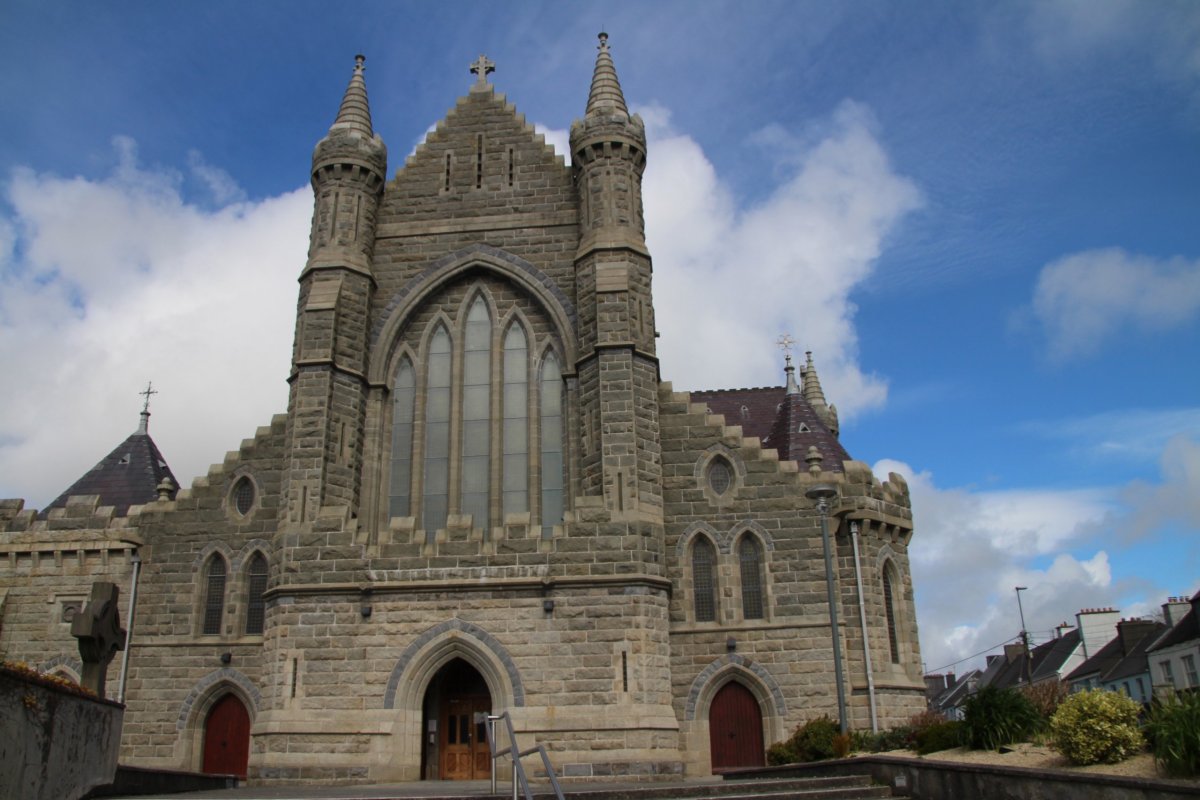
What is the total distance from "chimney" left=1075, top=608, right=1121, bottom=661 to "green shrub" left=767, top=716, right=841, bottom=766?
40.5m

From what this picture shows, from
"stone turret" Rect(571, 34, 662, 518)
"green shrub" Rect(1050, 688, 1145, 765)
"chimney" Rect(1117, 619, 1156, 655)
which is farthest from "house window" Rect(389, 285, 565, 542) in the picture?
"chimney" Rect(1117, 619, 1156, 655)

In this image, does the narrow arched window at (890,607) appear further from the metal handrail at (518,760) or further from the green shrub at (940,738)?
the metal handrail at (518,760)

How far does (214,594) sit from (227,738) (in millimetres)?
3190

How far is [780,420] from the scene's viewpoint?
27281 mm

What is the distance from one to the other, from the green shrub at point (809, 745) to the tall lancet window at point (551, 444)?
6500 mm

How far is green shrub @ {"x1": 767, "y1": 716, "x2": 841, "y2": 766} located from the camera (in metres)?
19.2

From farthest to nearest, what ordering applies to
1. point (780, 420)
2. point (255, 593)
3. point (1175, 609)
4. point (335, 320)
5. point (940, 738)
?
point (1175, 609), point (780, 420), point (255, 593), point (335, 320), point (940, 738)

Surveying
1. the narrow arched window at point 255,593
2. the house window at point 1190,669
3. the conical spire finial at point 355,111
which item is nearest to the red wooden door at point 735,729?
the narrow arched window at point 255,593

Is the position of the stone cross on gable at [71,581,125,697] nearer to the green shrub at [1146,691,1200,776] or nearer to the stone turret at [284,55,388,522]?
the stone turret at [284,55,388,522]

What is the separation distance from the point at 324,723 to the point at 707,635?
7820 millimetres

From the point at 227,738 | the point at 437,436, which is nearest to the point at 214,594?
the point at 227,738

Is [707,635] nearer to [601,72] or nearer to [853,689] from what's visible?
[853,689]

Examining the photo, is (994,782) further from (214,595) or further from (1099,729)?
(214,595)

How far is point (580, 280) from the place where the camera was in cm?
2347
